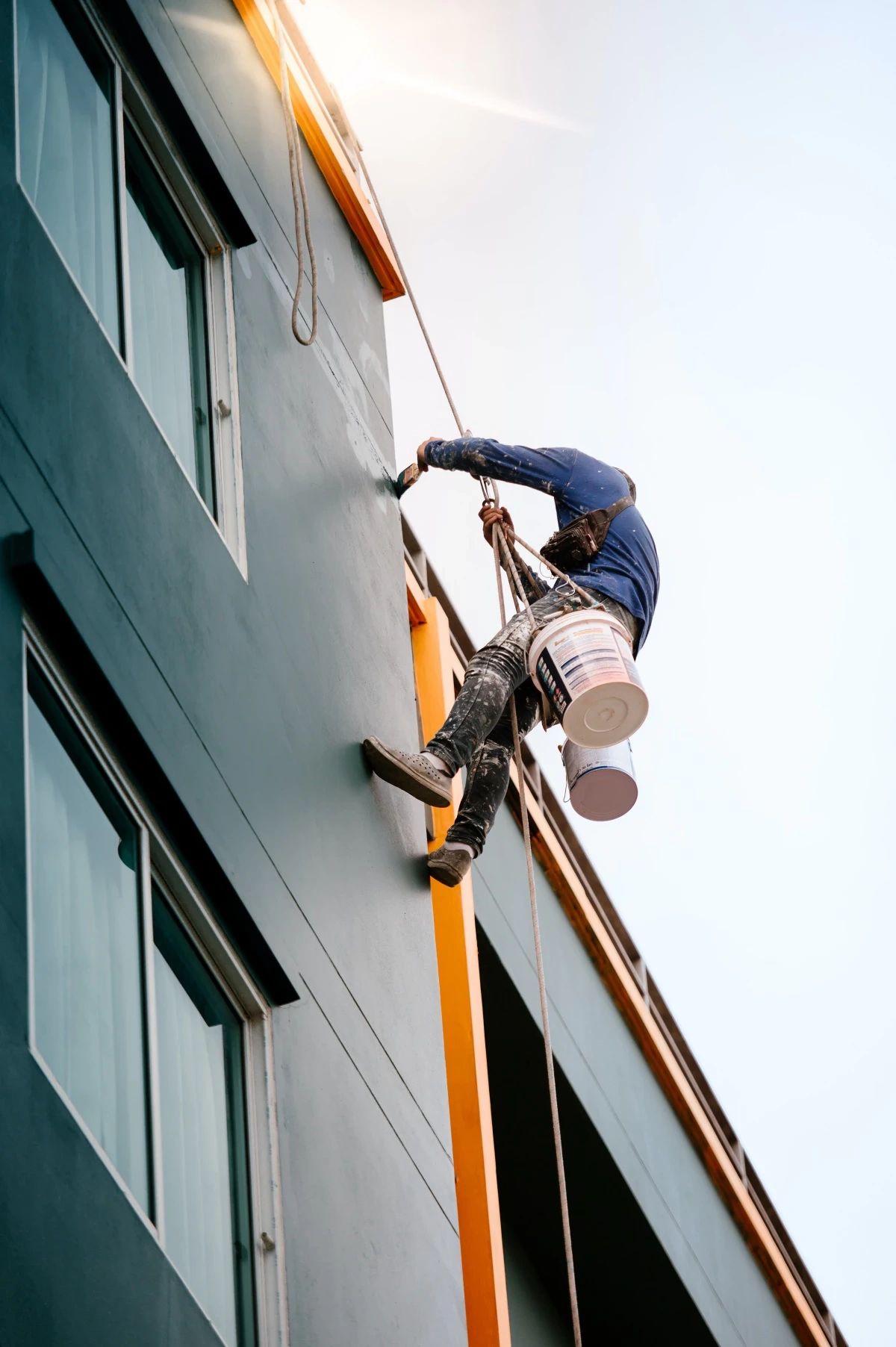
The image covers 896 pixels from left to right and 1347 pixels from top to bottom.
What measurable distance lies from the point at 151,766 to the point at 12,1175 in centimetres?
173

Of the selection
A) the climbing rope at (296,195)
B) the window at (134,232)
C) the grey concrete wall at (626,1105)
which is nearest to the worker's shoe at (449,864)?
the window at (134,232)

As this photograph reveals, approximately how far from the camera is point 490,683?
8.23 meters

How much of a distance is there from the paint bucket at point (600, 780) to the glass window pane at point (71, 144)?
3.07 metres

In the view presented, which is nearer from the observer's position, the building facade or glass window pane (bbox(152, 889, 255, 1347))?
the building facade

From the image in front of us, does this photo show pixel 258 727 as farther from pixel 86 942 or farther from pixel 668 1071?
pixel 668 1071

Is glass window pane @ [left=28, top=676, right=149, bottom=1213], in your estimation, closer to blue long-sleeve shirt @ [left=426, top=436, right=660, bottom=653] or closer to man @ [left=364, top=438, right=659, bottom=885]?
man @ [left=364, top=438, right=659, bottom=885]

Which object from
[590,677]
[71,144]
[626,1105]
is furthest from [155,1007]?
[626,1105]

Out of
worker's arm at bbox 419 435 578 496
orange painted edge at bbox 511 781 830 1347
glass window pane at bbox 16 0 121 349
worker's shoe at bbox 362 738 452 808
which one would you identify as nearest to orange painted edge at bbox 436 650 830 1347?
orange painted edge at bbox 511 781 830 1347

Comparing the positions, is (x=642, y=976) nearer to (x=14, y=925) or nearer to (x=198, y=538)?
(x=198, y=538)

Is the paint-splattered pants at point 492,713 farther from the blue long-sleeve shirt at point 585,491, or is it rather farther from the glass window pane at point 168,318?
the glass window pane at point 168,318

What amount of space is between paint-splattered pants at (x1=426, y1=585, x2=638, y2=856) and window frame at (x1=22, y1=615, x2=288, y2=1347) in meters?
2.13

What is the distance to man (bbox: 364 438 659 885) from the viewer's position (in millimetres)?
7992

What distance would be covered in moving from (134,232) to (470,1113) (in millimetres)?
4569

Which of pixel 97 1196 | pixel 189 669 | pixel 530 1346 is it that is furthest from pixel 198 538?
pixel 530 1346
